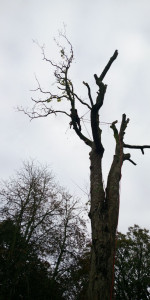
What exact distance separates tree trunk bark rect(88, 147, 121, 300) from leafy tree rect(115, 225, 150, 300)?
16080 millimetres

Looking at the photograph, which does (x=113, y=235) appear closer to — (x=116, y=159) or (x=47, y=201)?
(x=116, y=159)

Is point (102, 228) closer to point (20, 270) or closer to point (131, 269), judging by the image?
point (20, 270)

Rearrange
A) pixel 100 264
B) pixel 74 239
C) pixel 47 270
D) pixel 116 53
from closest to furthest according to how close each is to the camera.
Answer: pixel 100 264, pixel 116 53, pixel 47 270, pixel 74 239

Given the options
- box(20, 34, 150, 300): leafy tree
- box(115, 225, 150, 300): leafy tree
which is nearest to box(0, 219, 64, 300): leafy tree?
box(115, 225, 150, 300): leafy tree

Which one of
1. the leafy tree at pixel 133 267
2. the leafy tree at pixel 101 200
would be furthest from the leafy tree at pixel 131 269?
the leafy tree at pixel 101 200

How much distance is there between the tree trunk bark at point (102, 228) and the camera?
3486 millimetres

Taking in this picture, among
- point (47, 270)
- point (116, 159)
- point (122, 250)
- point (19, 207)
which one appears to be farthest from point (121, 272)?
point (116, 159)

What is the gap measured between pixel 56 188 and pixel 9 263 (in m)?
Answer: 7.29

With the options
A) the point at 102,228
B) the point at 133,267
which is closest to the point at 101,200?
the point at 102,228

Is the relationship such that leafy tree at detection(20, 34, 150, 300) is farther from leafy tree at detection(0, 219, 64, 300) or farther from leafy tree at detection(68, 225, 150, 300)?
leafy tree at detection(68, 225, 150, 300)

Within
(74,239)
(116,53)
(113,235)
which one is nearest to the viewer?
(113,235)

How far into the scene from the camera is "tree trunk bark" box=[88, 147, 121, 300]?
349 cm

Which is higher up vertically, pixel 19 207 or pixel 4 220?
pixel 19 207

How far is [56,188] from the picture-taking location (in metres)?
19.3
